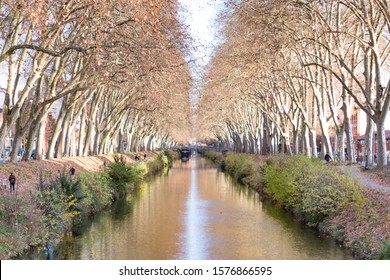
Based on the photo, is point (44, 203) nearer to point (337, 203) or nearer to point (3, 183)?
point (3, 183)

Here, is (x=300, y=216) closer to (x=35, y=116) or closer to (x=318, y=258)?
(x=318, y=258)

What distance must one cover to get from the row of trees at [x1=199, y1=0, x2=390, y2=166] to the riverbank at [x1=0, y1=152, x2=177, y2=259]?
1010 cm

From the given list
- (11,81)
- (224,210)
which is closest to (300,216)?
(224,210)

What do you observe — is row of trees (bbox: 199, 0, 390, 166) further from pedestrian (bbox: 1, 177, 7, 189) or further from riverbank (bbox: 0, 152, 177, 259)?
pedestrian (bbox: 1, 177, 7, 189)

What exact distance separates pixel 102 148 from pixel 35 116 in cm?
2429

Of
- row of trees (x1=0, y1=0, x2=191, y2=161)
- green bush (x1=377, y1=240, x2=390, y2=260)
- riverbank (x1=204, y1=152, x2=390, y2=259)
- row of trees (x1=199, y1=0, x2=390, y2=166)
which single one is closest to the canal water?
riverbank (x1=204, y1=152, x2=390, y2=259)

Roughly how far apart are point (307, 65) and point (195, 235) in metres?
10.7

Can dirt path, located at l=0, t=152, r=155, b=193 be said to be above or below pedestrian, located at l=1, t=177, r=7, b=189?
above

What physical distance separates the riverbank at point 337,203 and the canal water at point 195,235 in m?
0.55

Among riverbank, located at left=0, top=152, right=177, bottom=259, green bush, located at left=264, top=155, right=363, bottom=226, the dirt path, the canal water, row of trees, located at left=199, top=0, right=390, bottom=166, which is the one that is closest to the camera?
riverbank, located at left=0, top=152, right=177, bottom=259

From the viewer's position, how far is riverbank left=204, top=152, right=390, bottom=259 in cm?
1733

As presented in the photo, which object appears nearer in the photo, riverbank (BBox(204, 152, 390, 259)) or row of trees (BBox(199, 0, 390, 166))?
riverbank (BBox(204, 152, 390, 259))

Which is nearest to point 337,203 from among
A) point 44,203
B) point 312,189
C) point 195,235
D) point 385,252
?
point 312,189

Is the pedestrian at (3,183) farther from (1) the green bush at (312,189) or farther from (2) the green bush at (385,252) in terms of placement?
(2) the green bush at (385,252)
